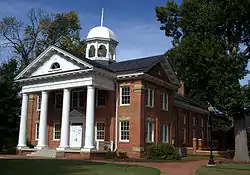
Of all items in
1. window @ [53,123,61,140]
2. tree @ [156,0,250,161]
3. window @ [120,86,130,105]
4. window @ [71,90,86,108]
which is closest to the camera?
tree @ [156,0,250,161]

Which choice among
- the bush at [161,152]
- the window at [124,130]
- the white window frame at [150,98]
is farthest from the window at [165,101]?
the bush at [161,152]

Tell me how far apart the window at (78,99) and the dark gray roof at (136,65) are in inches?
156

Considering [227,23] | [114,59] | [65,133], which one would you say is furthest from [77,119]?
[227,23]

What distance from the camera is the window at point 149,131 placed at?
94.9 ft

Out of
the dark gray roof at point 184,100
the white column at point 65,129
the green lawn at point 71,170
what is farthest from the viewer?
the dark gray roof at point 184,100

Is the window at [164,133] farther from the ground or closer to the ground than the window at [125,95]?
closer to the ground

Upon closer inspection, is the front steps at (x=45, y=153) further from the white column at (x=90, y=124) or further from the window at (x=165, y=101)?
the window at (x=165, y=101)

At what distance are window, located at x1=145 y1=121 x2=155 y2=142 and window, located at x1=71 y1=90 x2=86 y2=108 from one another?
6.67m

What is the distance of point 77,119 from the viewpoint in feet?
103

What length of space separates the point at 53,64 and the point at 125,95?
7396mm

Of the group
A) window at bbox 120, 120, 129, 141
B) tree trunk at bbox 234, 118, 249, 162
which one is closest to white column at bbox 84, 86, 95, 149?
window at bbox 120, 120, 129, 141

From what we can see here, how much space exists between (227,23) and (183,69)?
5.48 meters

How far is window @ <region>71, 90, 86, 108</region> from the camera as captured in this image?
31.8 meters

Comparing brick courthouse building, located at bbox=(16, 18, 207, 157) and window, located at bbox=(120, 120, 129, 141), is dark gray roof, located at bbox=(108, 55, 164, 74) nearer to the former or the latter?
brick courthouse building, located at bbox=(16, 18, 207, 157)
